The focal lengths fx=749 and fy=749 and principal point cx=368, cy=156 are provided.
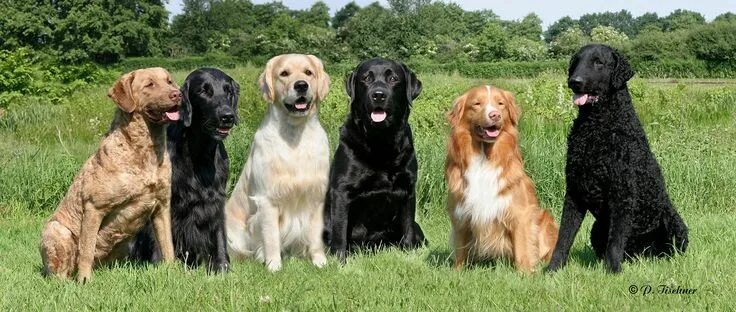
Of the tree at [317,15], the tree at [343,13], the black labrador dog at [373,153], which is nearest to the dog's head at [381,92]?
the black labrador dog at [373,153]

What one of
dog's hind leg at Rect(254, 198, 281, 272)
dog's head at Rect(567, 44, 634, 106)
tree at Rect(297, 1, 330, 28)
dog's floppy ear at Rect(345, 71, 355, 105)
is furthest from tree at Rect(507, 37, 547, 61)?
tree at Rect(297, 1, 330, 28)

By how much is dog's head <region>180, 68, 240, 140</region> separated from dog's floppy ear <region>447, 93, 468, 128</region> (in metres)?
1.52

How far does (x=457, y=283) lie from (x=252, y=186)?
1.80m

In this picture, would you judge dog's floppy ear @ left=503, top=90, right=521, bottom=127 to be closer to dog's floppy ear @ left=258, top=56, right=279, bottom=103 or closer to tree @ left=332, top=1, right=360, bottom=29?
dog's floppy ear @ left=258, top=56, right=279, bottom=103

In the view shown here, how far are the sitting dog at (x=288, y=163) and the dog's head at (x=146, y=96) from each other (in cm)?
81

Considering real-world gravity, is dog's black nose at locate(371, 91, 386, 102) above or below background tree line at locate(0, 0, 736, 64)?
above

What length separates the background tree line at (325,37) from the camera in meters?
40.2

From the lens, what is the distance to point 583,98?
15.6 feet

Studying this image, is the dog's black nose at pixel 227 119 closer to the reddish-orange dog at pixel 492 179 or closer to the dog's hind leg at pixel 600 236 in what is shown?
the reddish-orange dog at pixel 492 179

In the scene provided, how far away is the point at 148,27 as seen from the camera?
60281mm

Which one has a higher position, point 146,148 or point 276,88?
point 276,88

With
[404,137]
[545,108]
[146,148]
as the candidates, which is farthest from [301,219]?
[545,108]

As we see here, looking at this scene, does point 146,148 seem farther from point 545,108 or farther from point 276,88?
point 545,108

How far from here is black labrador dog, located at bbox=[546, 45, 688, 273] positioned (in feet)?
15.7
